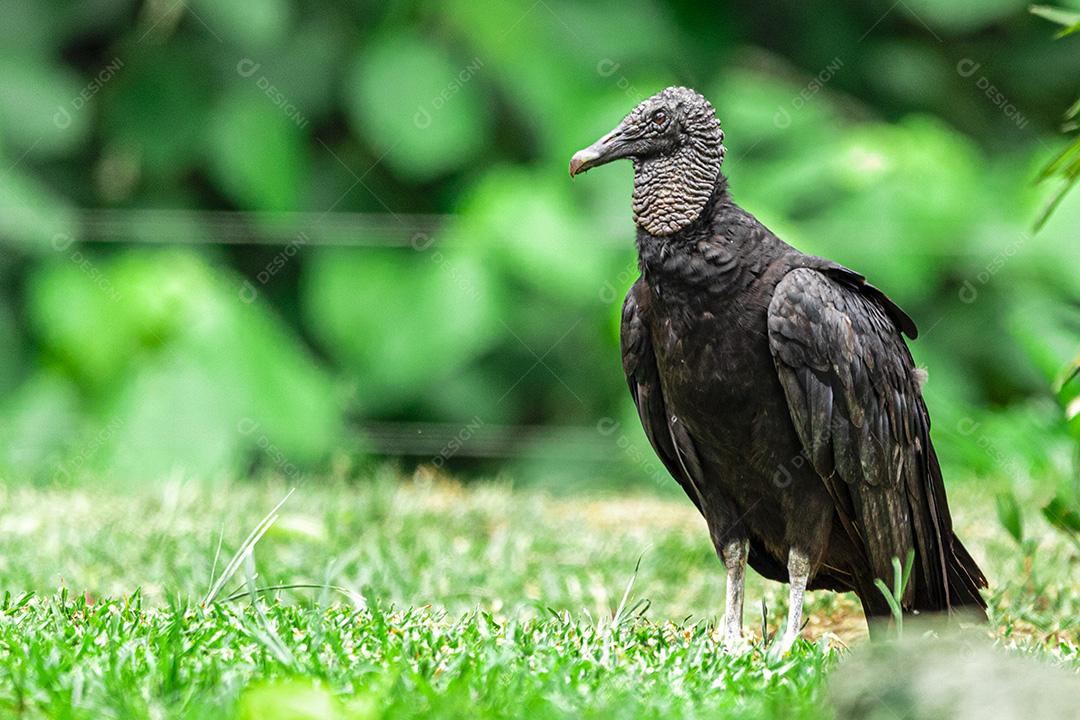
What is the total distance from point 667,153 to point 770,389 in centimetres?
62

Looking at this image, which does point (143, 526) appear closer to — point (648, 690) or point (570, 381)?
point (648, 690)

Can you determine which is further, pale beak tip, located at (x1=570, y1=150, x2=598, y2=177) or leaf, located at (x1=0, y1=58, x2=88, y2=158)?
leaf, located at (x1=0, y1=58, x2=88, y2=158)

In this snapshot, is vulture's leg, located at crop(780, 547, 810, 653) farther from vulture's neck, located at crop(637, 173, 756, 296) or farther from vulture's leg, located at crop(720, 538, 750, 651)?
vulture's neck, located at crop(637, 173, 756, 296)

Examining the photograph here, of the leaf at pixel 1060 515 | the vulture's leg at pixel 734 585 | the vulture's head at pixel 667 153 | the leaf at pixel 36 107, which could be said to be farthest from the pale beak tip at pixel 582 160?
the leaf at pixel 36 107

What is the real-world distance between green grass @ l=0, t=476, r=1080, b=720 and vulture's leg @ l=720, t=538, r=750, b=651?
0.08 meters

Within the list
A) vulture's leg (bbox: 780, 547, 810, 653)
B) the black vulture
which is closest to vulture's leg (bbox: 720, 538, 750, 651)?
the black vulture

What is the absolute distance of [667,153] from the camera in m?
3.14

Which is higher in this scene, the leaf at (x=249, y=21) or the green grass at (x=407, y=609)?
the leaf at (x=249, y=21)

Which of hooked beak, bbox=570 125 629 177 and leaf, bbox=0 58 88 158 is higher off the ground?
leaf, bbox=0 58 88 158

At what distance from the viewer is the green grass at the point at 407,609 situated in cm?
211

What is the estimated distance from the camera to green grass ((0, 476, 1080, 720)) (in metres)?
2.11

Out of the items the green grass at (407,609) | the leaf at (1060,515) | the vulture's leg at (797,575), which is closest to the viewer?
the green grass at (407,609)

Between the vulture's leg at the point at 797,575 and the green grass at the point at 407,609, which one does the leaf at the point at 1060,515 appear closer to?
the green grass at the point at 407,609

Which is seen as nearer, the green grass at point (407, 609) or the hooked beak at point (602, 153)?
the green grass at point (407, 609)
